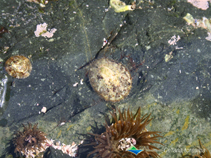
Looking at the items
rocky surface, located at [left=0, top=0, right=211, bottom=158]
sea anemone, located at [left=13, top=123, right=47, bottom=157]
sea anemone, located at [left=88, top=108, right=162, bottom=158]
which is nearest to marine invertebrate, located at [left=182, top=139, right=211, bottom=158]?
rocky surface, located at [left=0, top=0, right=211, bottom=158]

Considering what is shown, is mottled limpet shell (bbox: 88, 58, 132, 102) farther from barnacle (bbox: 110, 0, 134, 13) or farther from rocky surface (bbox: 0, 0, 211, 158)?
barnacle (bbox: 110, 0, 134, 13)

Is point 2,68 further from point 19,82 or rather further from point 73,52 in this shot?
point 73,52

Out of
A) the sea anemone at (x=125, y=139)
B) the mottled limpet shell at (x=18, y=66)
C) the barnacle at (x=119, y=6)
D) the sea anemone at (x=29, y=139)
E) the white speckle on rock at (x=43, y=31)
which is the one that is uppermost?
the barnacle at (x=119, y=6)

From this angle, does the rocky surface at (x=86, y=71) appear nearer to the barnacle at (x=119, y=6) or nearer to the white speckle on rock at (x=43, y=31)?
the white speckle on rock at (x=43, y=31)

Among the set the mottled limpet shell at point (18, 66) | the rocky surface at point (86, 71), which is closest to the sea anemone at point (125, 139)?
the rocky surface at point (86, 71)

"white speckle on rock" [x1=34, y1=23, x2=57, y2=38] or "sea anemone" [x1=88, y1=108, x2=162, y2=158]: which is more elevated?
"white speckle on rock" [x1=34, y1=23, x2=57, y2=38]

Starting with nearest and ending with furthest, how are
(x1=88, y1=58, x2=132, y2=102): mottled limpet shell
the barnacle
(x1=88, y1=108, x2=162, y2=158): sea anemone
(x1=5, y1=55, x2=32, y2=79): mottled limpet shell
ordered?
(x1=88, y1=108, x2=162, y2=158): sea anemone, (x1=5, y1=55, x2=32, y2=79): mottled limpet shell, (x1=88, y1=58, x2=132, y2=102): mottled limpet shell, the barnacle
